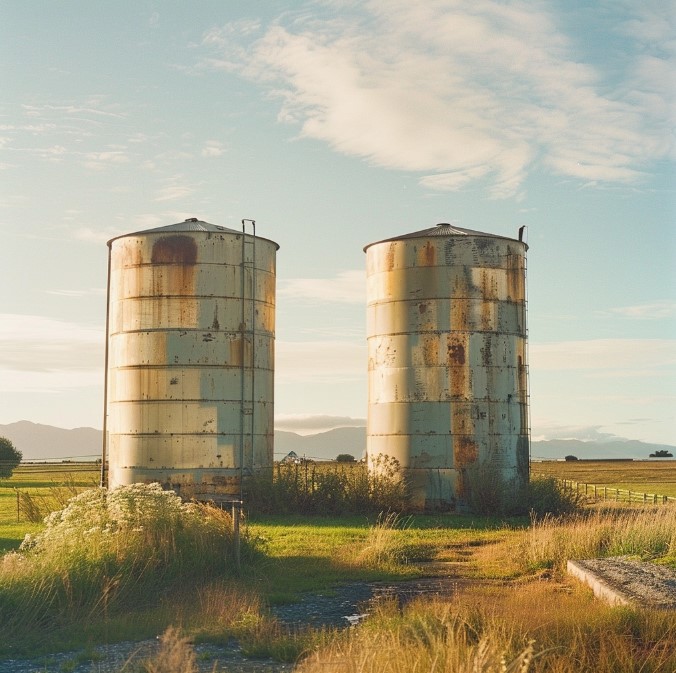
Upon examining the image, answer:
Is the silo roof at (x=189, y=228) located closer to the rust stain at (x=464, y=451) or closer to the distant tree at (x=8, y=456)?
the rust stain at (x=464, y=451)

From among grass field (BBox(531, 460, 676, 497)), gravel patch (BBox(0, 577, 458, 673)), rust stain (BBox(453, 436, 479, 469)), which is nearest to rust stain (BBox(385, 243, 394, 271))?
rust stain (BBox(453, 436, 479, 469))

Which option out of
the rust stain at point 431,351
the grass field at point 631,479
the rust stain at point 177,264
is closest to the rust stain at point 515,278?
the rust stain at point 431,351

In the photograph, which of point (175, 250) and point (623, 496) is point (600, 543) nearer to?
point (175, 250)

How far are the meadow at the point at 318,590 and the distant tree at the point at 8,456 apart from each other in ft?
112

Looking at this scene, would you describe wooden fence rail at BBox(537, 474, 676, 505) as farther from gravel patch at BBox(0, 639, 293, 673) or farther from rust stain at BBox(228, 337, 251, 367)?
gravel patch at BBox(0, 639, 293, 673)

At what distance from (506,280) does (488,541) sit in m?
9.45

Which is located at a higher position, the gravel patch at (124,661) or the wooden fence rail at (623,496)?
the wooden fence rail at (623,496)

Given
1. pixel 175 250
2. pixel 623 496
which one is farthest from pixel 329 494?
pixel 623 496

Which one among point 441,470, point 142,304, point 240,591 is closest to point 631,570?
point 240,591

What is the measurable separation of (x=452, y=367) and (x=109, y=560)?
599 inches

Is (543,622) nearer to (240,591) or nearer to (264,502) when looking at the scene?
(240,591)

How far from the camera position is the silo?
2820 cm

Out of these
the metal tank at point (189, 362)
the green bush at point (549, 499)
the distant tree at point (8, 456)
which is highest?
the metal tank at point (189, 362)

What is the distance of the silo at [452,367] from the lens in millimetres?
28203
